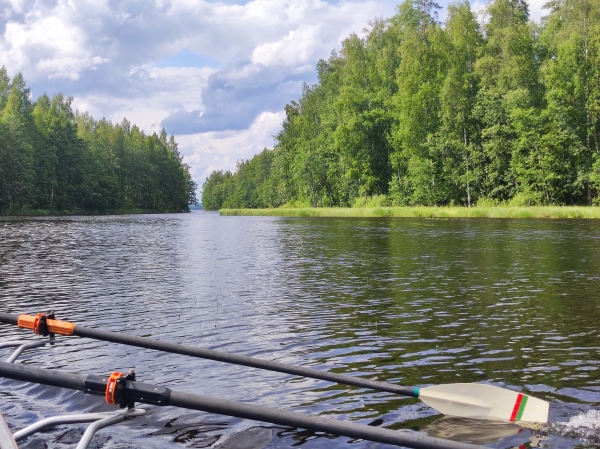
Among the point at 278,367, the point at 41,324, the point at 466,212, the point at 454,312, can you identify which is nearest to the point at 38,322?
the point at 41,324

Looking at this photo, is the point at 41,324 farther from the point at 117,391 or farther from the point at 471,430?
the point at 471,430

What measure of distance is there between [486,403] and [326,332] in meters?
4.87

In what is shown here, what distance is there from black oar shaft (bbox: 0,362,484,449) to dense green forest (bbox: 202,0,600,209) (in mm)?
54377

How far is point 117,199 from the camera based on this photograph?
118 meters

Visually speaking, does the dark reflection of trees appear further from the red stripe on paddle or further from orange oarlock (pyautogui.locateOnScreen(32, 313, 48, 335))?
orange oarlock (pyautogui.locateOnScreen(32, 313, 48, 335))

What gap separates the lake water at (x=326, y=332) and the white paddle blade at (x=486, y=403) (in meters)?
0.17

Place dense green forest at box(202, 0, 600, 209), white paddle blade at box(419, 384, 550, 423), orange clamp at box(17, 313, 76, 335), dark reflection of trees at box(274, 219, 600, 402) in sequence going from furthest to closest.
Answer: dense green forest at box(202, 0, 600, 209), dark reflection of trees at box(274, 219, 600, 402), orange clamp at box(17, 313, 76, 335), white paddle blade at box(419, 384, 550, 423)

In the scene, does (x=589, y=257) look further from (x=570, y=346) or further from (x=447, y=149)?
(x=447, y=149)

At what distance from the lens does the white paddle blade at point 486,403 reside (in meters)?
6.39

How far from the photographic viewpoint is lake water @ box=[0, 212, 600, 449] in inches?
260

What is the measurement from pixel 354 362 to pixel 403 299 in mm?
5817

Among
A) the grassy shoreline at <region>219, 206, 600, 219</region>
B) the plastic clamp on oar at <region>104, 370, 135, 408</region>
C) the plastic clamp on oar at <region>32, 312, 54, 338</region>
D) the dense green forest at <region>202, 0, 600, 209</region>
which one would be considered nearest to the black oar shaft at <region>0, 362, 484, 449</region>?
the plastic clamp on oar at <region>104, 370, 135, 408</region>

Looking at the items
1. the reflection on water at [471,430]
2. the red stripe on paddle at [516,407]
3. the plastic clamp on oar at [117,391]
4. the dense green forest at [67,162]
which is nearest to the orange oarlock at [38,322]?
the plastic clamp on oar at [117,391]

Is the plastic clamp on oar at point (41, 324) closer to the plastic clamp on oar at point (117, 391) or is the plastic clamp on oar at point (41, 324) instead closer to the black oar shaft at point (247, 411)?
the black oar shaft at point (247, 411)
